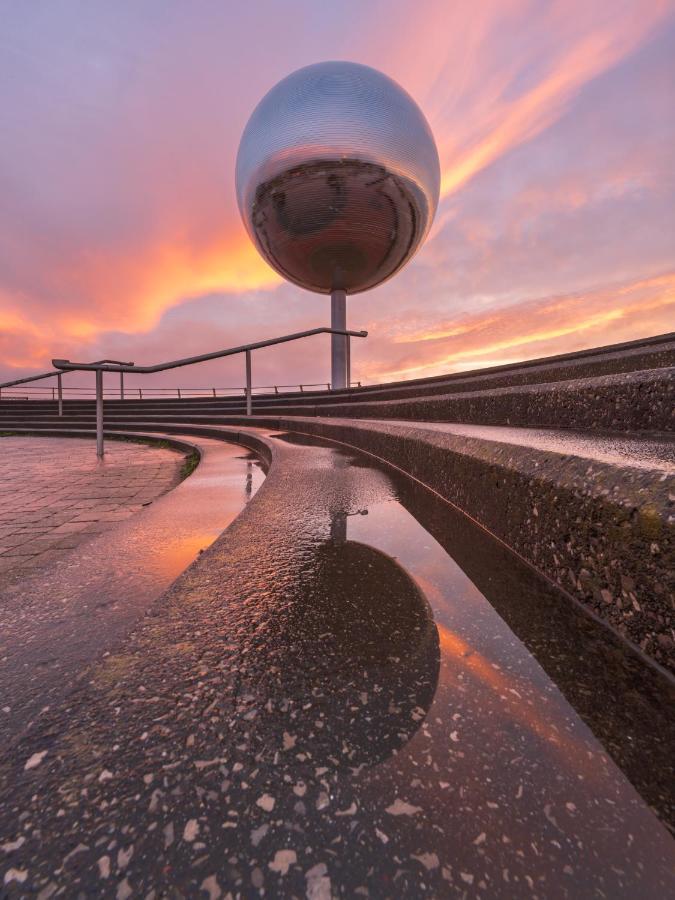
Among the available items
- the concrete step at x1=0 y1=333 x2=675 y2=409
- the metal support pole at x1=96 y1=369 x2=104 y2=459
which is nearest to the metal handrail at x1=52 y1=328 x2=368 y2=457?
the metal support pole at x1=96 y1=369 x2=104 y2=459

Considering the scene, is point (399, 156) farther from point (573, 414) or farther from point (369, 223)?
point (573, 414)

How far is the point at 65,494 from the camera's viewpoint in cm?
382

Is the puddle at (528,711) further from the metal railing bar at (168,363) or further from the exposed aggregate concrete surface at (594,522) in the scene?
the metal railing bar at (168,363)

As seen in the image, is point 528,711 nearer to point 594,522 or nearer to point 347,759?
point 347,759

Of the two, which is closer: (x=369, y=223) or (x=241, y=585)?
(x=241, y=585)

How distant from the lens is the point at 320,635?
2.92 feet

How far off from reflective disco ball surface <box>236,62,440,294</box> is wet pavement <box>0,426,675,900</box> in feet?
59.7

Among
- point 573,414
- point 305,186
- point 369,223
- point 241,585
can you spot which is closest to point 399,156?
point 369,223

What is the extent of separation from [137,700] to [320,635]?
379mm

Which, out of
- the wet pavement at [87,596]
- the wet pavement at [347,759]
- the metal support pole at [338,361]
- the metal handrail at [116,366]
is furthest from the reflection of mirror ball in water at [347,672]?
the metal support pole at [338,361]

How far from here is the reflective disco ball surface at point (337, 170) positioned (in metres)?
15.6

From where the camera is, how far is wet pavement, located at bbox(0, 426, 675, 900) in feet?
1.40

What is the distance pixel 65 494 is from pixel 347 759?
4.24m

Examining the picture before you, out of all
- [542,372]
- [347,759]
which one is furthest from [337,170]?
[347,759]
